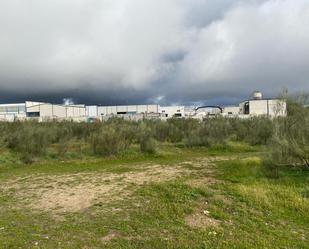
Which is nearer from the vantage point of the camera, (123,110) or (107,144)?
(107,144)

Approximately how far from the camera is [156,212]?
646 cm

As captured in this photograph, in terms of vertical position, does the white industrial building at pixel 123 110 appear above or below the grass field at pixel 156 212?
above

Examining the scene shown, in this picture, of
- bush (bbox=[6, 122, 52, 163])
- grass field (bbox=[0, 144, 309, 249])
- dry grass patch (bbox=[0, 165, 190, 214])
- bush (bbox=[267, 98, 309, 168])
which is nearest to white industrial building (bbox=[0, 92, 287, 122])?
bush (bbox=[6, 122, 52, 163])

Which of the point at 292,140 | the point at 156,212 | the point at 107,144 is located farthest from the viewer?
the point at 107,144

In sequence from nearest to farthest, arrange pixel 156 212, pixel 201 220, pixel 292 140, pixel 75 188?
pixel 201 220, pixel 156 212, pixel 75 188, pixel 292 140

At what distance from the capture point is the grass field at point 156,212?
16.7 ft

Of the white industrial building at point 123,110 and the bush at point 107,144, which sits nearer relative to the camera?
the bush at point 107,144

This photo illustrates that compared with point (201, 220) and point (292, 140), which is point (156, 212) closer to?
point (201, 220)

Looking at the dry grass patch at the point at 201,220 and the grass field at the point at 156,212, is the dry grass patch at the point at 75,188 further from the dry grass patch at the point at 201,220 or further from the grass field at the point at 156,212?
the dry grass patch at the point at 201,220

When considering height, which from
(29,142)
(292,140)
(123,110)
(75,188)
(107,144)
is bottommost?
(75,188)

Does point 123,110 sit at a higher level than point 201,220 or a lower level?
higher

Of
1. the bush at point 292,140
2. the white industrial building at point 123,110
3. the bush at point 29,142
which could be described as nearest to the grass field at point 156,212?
the bush at point 292,140

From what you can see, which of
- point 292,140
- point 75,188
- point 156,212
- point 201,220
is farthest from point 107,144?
point 201,220

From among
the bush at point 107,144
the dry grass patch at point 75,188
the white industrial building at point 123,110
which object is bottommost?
the dry grass patch at point 75,188
